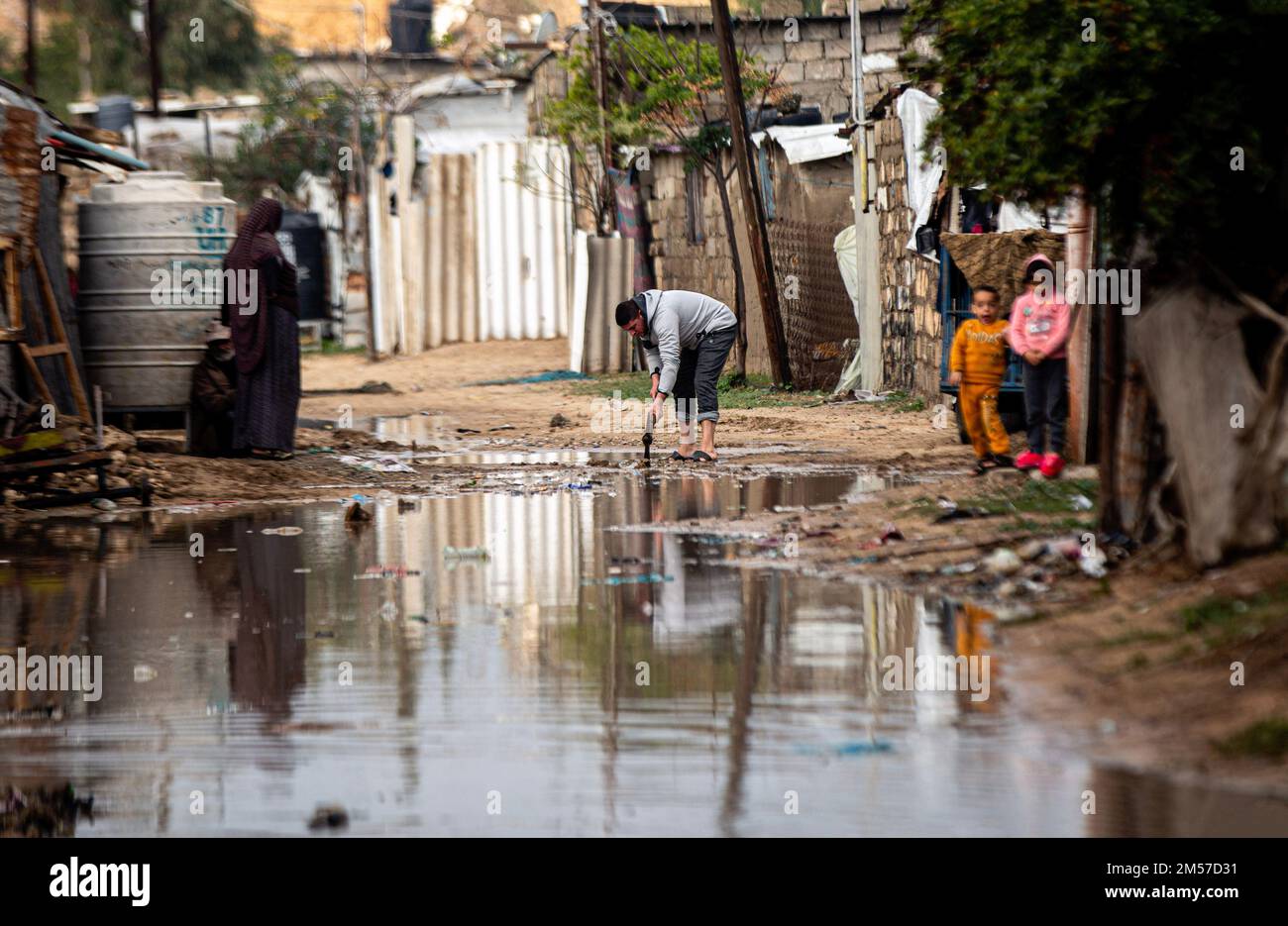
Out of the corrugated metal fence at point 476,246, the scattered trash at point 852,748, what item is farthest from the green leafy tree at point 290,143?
the scattered trash at point 852,748

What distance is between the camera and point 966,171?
27.0ft

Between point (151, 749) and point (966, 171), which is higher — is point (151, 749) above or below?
below

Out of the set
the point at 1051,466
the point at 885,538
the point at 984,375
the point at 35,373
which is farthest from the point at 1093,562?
the point at 35,373

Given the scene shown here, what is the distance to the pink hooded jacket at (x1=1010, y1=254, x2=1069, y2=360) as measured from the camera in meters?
12.3

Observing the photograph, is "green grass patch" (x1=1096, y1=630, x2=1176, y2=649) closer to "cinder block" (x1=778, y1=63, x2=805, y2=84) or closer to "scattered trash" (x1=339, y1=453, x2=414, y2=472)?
"scattered trash" (x1=339, y1=453, x2=414, y2=472)

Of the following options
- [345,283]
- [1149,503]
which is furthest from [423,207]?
[1149,503]

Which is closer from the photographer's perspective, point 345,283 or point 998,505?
point 998,505

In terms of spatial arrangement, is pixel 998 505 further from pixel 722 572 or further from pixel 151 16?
pixel 151 16

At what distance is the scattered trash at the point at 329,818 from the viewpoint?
15.9 ft

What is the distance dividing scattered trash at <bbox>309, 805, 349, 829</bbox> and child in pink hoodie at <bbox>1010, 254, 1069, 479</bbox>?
807 cm

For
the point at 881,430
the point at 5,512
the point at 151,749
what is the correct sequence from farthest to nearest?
the point at 881,430 < the point at 5,512 < the point at 151,749
